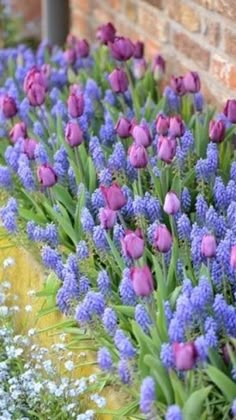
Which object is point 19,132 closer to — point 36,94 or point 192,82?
point 36,94

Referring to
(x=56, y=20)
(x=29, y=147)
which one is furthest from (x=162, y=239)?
(x=56, y=20)

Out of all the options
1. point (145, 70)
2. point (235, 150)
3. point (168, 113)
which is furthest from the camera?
point (145, 70)

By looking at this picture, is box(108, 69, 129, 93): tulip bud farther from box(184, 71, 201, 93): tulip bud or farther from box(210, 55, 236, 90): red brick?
box(210, 55, 236, 90): red brick

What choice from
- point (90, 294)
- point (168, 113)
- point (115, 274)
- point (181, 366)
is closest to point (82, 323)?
point (90, 294)

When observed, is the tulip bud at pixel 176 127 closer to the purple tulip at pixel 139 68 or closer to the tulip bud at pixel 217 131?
the tulip bud at pixel 217 131

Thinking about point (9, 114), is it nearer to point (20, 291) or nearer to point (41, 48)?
point (20, 291)
